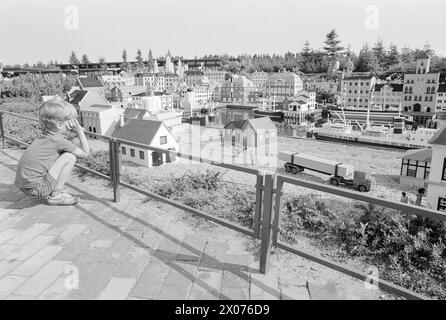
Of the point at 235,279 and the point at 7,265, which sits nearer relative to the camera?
the point at 235,279

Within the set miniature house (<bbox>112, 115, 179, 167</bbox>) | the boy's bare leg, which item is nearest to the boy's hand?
the boy's bare leg

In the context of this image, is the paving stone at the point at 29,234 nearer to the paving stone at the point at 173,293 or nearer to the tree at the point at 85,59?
the paving stone at the point at 173,293

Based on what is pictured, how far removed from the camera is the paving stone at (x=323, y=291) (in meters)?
2.62

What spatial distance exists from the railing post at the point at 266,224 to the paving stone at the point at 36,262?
2.14 m

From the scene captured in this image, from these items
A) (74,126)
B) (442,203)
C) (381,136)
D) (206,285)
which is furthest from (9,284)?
(381,136)

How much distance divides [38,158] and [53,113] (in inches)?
21.8

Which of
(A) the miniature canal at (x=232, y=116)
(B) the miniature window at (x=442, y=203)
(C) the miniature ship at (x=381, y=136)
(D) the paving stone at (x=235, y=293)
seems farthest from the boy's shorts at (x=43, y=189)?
(A) the miniature canal at (x=232, y=116)

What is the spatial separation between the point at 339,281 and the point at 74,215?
3.35 metres

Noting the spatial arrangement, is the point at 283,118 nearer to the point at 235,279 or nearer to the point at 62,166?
the point at 62,166

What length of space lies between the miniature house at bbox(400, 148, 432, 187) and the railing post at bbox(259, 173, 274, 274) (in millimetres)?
17600

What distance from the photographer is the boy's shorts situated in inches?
144

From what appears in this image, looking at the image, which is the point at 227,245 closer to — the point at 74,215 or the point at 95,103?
the point at 74,215

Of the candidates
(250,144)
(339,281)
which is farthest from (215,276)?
(250,144)

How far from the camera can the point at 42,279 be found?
276 cm
